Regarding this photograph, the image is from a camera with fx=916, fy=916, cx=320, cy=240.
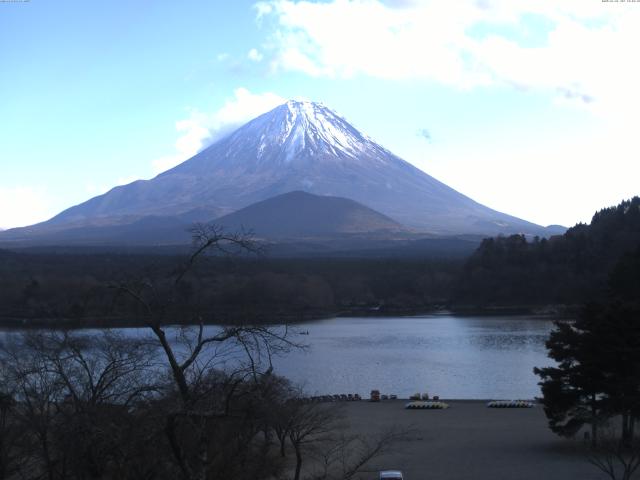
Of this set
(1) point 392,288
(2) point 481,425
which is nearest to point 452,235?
(1) point 392,288

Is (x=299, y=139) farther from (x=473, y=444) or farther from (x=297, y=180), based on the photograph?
(x=473, y=444)

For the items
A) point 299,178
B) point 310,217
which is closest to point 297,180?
point 299,178

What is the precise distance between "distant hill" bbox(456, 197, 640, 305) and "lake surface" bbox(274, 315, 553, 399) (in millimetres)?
7935

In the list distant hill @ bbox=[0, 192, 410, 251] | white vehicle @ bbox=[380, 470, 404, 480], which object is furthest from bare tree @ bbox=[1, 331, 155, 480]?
distant hill @ bbox=[0, 192, 410, 251]

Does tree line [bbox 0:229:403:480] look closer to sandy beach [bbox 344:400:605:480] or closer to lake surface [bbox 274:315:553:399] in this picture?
sandy beach [bbox 344:400:605:480]

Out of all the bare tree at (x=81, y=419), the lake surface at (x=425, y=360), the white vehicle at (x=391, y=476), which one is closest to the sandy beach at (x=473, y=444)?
the white vehicle at (x=391, y=476)

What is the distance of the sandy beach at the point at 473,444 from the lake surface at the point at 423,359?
197 cm

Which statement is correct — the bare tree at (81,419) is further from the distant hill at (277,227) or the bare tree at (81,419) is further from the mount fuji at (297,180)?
the mount fuji at (297,180)

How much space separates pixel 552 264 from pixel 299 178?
70661 millimetres

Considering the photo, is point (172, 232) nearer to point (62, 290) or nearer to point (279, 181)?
point (279, 181)

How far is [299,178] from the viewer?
11388 cm

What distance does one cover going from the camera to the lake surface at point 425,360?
61.2 feet

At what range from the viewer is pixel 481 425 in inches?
531

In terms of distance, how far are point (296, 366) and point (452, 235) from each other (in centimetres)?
7008
